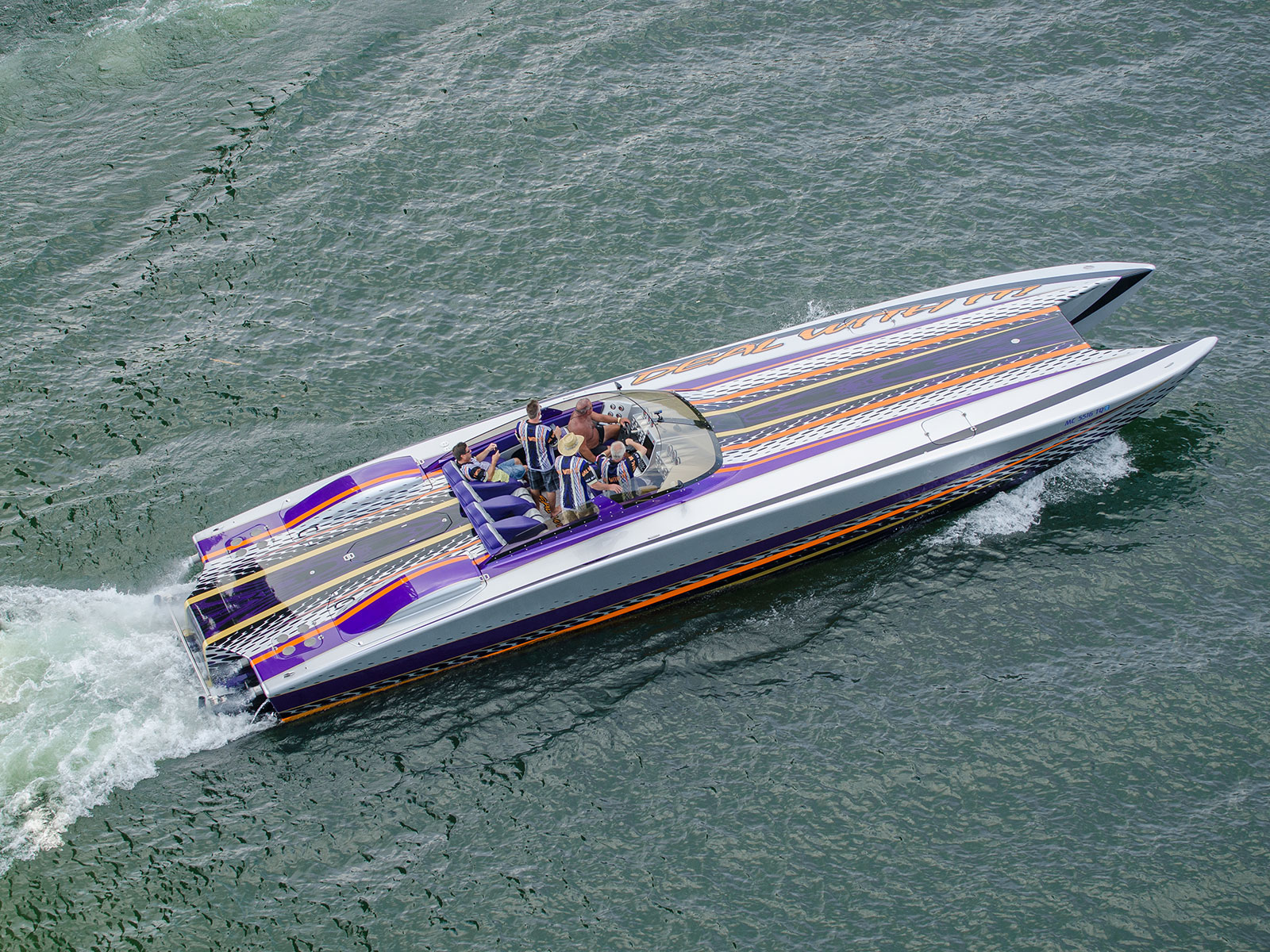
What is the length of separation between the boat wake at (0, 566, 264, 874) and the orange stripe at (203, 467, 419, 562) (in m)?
0.78

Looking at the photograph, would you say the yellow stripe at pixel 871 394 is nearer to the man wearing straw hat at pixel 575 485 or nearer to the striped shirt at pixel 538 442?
the man wearing straw hat at pixel 575 485

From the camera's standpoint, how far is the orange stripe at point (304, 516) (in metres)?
10.2

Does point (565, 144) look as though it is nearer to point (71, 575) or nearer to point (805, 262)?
point (805, 262)

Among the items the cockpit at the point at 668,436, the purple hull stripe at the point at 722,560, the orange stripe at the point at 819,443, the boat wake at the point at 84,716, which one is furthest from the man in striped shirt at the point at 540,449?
the boat wake at the point at 84,716

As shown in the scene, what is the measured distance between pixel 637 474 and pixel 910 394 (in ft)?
10.7

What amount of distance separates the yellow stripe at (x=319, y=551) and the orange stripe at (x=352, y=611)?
705mm

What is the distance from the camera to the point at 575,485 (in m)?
10.1

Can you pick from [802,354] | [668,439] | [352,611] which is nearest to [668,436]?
[668,439]

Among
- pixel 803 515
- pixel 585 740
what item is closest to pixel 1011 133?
pixel 803 515

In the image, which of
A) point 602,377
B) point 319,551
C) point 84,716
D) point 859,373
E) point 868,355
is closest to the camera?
point 84,716

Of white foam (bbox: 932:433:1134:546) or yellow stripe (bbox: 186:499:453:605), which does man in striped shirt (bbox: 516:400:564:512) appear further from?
white foam (bbox: 932:433:1134:546)

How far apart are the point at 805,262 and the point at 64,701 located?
10777mm

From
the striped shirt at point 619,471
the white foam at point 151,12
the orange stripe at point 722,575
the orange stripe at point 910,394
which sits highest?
the white foam at point 151,12

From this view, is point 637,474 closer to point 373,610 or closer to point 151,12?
point 373,610
